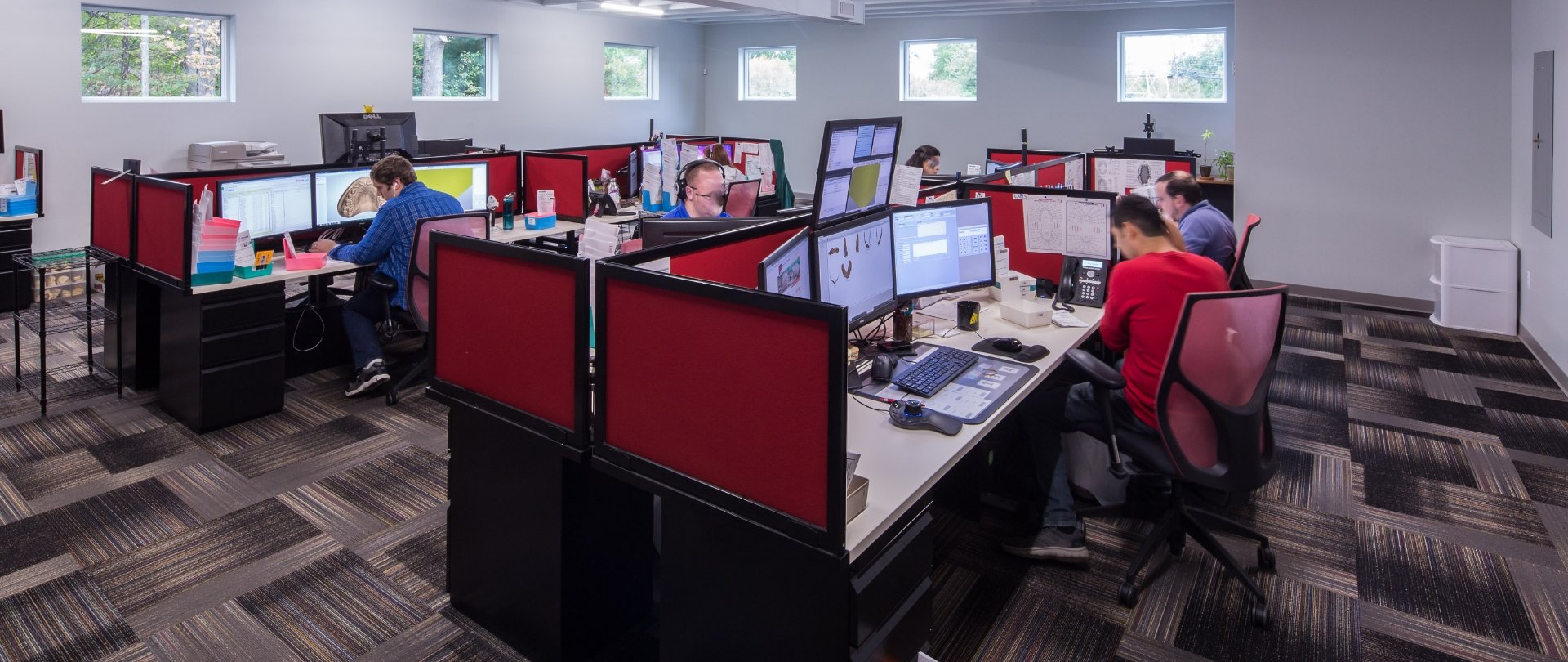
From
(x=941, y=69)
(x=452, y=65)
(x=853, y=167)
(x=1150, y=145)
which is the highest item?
(x=941, y=69)

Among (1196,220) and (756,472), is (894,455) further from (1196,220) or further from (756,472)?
(1196,220)

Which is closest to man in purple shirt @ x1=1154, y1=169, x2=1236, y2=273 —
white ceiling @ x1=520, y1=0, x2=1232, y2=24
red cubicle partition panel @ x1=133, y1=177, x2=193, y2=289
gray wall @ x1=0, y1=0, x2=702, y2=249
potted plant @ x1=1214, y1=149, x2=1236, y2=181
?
potted plant @ x1=1214, y1=149, x2=1236, y2=181

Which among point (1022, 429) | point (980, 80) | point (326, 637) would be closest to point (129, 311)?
point (326, 637)

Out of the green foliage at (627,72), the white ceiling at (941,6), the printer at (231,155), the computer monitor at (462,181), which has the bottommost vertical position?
the computer monitor at (462,181)

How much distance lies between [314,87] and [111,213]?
3.86 meters

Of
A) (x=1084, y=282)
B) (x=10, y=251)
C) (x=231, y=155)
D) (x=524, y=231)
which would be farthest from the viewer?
(x=231, y=155)

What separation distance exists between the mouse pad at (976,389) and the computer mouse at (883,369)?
2cm

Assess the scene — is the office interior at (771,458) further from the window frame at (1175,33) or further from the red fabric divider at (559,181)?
the window frame at (1175,33)

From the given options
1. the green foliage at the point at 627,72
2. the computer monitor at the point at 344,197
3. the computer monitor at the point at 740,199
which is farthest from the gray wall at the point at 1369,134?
the green foliage at the point at 627,72

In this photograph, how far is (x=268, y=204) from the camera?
4230mm

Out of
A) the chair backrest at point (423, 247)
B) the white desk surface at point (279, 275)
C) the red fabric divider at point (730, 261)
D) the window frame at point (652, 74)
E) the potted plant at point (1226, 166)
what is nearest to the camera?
the red fabric divider at point (730, 261)

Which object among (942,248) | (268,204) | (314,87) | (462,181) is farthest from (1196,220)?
(314,87)

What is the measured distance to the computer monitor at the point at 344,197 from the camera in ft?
14.7

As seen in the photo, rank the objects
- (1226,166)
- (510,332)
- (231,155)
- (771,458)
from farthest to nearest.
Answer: (1226,166), (231,155), (510,332), (771,458)
